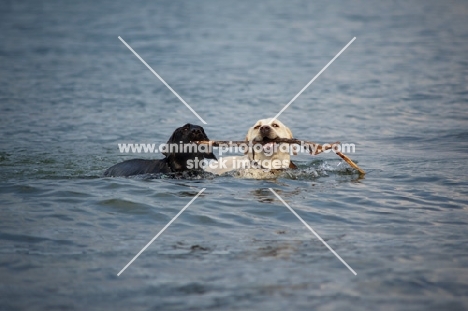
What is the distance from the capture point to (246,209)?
8492mm

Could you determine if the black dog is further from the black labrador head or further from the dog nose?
the dog nose

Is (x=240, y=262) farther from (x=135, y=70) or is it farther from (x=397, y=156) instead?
(x=135, y=70)

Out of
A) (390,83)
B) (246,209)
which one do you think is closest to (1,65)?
(390,83)

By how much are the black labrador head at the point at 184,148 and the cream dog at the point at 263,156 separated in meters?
0.69

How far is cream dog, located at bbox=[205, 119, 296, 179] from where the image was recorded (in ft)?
32.8

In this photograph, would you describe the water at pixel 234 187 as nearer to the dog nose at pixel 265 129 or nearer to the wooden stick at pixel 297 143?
the wooden stick at pixel 297 143

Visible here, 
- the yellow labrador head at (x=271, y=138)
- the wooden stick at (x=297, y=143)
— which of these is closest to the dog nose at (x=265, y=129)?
the yellow labrador head at (x=271, y=138)

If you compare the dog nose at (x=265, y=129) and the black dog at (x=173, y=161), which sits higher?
the dog nose at (x=265, y=129)

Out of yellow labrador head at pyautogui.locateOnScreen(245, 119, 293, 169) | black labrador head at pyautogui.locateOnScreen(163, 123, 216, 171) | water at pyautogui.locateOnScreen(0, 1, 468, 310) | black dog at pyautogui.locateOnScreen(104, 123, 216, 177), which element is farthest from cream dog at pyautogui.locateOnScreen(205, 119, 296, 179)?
black labrador head at pyautogui.locateOnScreen(163, 123, 216, 171)

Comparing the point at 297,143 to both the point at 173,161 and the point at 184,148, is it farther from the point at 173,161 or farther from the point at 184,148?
the point at 173,161

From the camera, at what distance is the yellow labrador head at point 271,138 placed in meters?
9.95

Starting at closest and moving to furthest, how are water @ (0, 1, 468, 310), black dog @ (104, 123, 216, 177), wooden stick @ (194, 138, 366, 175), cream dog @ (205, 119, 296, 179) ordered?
water @ (0, 1, 468, 310) → wooden stick @ (194, 138, 366, 175) → black dog @ (104, 123, 216, 177) → cream dog @ (205, 119, 296, 179)

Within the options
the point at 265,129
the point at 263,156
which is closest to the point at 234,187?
the point at 263,156

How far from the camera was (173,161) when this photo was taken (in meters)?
9.98
